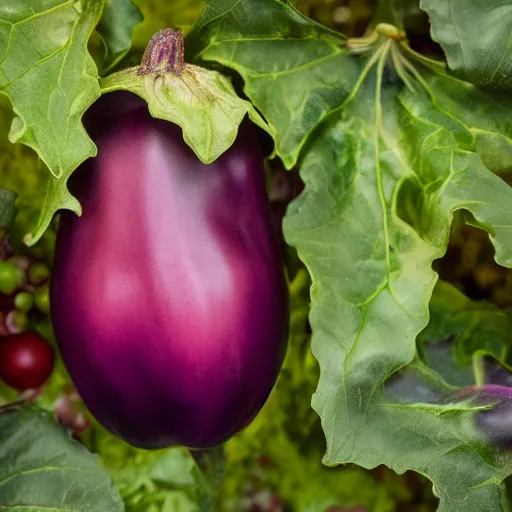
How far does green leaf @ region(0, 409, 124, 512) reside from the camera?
776mm

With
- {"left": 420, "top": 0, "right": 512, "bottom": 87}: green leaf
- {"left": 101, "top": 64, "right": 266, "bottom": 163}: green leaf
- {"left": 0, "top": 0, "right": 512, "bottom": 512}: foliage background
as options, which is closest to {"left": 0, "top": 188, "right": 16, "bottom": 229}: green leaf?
{"left": 0, "top": 0, "right": 512, "bottom": 512}: foliage background

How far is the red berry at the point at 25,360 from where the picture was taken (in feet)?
2.77

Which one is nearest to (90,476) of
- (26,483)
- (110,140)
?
(26,483)

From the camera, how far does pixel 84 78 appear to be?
2.11ft

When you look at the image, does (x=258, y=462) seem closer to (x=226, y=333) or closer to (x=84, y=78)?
(x=226, y=333)

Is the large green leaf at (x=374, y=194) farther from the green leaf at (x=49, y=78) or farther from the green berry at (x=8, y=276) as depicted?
the green berry at (x=8, y=276)

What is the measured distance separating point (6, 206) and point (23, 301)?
0.12m

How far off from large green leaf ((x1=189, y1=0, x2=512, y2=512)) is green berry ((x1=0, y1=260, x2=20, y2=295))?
0.96 feet

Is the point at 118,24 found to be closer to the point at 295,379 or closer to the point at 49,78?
the point at 49,78

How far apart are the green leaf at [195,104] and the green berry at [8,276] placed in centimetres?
25

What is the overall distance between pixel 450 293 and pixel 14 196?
45 cm

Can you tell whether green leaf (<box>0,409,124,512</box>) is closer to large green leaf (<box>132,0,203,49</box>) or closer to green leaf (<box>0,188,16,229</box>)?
green leaf (<box>0,188,16,229</box>)

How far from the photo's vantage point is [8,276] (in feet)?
2.72

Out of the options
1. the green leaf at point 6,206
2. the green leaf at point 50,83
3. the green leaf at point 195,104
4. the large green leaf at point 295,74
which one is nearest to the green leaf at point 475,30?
the large green leaf at point 295,74
